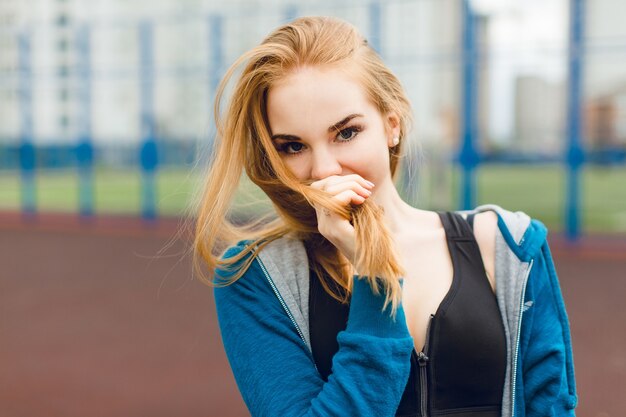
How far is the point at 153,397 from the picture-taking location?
445 cm

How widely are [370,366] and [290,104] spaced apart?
1.65 feet

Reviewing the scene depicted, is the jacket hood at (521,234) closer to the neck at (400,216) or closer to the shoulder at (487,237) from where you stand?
the shoulder at (487,237)

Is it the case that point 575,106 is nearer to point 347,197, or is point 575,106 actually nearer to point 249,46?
point 249,46

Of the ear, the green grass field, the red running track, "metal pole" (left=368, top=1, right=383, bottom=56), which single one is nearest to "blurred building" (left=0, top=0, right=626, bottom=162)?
"metal pole" (left=368, top=1, right=383, bottom=56)

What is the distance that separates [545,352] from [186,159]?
14882mm

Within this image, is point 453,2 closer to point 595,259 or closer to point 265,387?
point 595,259

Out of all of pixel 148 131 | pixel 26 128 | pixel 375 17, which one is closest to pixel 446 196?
pixel 375 17

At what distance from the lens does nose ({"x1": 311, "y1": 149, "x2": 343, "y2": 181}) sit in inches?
54.4

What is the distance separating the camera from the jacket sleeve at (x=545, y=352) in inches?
54.1

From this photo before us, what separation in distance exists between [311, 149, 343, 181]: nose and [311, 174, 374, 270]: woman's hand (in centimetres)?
3

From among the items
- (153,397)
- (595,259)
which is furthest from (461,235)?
(595,259)

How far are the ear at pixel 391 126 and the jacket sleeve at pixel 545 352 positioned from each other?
392 mm

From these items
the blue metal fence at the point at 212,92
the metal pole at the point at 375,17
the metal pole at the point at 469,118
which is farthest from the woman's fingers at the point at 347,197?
the metal pole at the point at 375,17

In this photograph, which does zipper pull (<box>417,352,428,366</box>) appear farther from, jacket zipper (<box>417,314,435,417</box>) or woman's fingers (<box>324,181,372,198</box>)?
woman's fingers (<box>324,181,372,198</box>)
